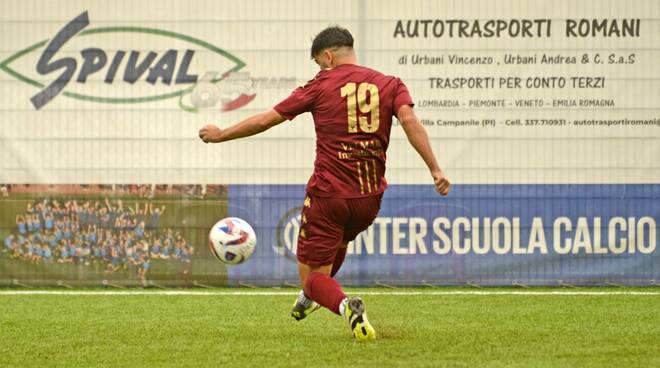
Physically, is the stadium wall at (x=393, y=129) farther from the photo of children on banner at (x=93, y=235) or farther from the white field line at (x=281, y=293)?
the white field line at (x=281, y=293)

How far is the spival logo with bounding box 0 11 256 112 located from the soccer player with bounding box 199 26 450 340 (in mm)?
5177

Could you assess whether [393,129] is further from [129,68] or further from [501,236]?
[129,68]

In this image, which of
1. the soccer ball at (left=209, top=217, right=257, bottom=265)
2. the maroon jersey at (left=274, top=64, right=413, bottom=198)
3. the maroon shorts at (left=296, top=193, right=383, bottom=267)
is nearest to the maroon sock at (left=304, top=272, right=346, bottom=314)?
the maroon shorts at (left=296, top=193, right=383, bottom=267)

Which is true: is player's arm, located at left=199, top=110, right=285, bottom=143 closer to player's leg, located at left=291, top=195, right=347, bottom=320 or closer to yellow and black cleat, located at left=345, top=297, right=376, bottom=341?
player's leg, located at left=291, top=195, right=347, bottom=320

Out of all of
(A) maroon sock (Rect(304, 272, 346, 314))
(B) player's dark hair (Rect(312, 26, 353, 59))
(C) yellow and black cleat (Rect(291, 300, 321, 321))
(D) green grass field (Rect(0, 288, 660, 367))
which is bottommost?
(D) green grass field (Rect(0, 288, 660, 367))

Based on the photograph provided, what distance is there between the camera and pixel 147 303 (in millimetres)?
11031

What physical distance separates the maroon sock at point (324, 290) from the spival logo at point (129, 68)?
5.40m

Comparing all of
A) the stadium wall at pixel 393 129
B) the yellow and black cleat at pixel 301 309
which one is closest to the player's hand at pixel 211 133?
the yellow and black cleat at pixel 301 309

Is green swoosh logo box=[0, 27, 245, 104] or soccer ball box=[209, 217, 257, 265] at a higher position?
green swoosh logo box=[0, 27, 245, 104]

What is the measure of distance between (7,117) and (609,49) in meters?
6.25

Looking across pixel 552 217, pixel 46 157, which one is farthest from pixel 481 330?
pixel 46 157

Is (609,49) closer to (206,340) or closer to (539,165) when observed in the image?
(539,165)

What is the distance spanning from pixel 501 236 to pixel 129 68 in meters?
4.21

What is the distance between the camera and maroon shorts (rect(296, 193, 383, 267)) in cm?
768
